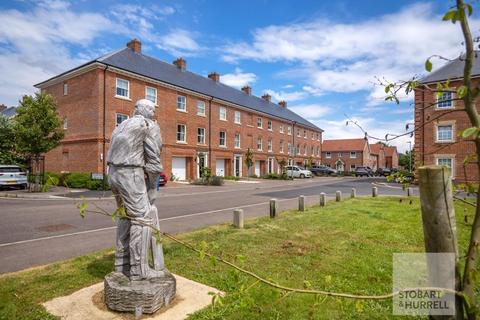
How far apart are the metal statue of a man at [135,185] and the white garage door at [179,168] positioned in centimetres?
2545

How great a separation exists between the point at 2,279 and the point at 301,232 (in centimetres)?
615

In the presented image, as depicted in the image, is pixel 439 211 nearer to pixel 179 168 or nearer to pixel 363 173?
pixel 179 168

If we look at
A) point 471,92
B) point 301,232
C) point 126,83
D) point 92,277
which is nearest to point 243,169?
point 126,83

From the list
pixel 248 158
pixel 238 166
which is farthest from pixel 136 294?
pixel 238 166

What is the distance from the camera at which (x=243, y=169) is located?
3900 cm

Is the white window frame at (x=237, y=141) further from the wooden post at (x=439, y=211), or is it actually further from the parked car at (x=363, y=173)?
the wooden post at (x=439, y=211)

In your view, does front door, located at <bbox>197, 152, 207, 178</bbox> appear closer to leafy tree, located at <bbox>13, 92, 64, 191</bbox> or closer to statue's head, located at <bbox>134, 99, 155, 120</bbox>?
leafy tree, located at <bbox>13, 92, 64, 191</bbox>

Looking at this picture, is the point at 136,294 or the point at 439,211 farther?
the point at 136,294

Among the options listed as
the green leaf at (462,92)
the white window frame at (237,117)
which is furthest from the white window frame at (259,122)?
the green leaf at (462,92)

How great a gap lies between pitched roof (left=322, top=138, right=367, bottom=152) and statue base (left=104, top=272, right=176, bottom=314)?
70093 millimetres

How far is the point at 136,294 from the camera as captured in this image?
3500 millimetres

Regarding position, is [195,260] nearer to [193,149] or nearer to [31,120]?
[31,120]

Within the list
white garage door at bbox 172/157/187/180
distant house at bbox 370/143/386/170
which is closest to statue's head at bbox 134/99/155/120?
white garage door at bbox 172/157/187/180

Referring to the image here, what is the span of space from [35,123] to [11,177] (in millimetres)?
4305
